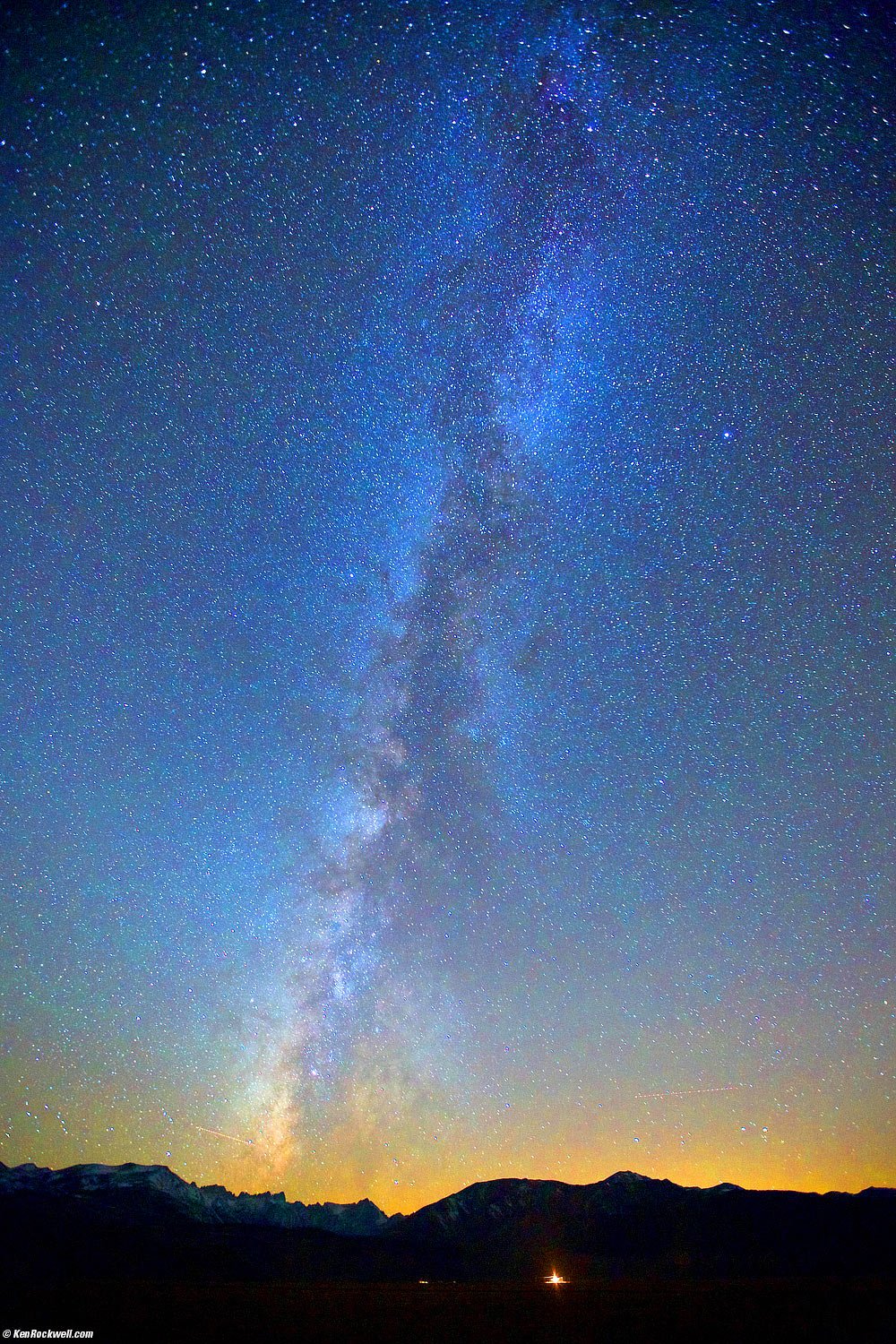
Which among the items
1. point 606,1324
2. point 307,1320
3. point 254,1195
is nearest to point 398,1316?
point 307,1320

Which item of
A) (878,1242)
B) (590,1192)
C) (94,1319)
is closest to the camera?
(94,1319)

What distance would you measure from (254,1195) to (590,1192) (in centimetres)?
7024

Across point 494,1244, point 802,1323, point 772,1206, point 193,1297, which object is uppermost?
point 802,1323

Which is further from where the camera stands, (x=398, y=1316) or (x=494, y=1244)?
(x=494, y=1244)

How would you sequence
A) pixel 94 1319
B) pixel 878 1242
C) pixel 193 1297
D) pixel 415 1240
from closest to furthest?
pixel 94 1319
pixel 193 1297
pixel 878 1242
pixel 415 1240

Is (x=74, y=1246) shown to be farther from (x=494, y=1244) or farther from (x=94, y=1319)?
(x=94, y=1319)

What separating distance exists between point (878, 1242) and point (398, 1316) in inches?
4156

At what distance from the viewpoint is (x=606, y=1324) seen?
15055 millimetres

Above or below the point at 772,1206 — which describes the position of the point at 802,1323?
above

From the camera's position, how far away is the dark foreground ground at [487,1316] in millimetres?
13852

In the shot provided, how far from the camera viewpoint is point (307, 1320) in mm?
16203

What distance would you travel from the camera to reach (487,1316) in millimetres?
15742

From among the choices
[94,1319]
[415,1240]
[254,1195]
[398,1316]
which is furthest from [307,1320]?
[254,1195]

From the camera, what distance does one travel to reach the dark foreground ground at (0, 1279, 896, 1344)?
1385 cm
